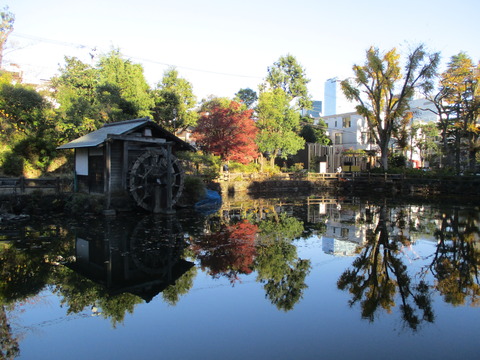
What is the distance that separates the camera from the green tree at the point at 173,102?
31562 millimetres

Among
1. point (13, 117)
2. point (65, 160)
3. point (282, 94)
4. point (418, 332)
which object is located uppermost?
point (282, 94)

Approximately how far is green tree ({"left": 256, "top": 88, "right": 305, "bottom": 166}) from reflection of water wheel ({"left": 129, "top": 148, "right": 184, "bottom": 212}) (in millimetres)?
17189

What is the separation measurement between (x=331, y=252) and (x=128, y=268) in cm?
544

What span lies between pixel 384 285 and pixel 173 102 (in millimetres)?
28141

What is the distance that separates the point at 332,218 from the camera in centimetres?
1588

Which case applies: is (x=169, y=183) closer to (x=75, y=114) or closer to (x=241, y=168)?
(x=75, y=114)

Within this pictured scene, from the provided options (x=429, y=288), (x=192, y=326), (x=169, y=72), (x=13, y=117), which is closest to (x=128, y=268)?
(x=192, y=326)

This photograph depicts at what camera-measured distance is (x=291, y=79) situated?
153 ft

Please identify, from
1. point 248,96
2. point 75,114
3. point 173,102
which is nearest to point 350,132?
point 248,96

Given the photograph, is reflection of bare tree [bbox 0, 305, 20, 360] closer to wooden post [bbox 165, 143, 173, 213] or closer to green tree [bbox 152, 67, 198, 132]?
wooden post [bbox 165, 143, 173, 213]

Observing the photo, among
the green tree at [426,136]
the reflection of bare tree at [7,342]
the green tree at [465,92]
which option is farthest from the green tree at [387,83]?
the reflection of bare tree at [7,342]

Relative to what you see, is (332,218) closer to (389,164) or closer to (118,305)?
(118,305)

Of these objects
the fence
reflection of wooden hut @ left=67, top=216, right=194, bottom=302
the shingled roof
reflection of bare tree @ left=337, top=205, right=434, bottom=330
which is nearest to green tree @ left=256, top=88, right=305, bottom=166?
the shingled roof

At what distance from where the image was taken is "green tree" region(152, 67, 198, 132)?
31562 millimetres
